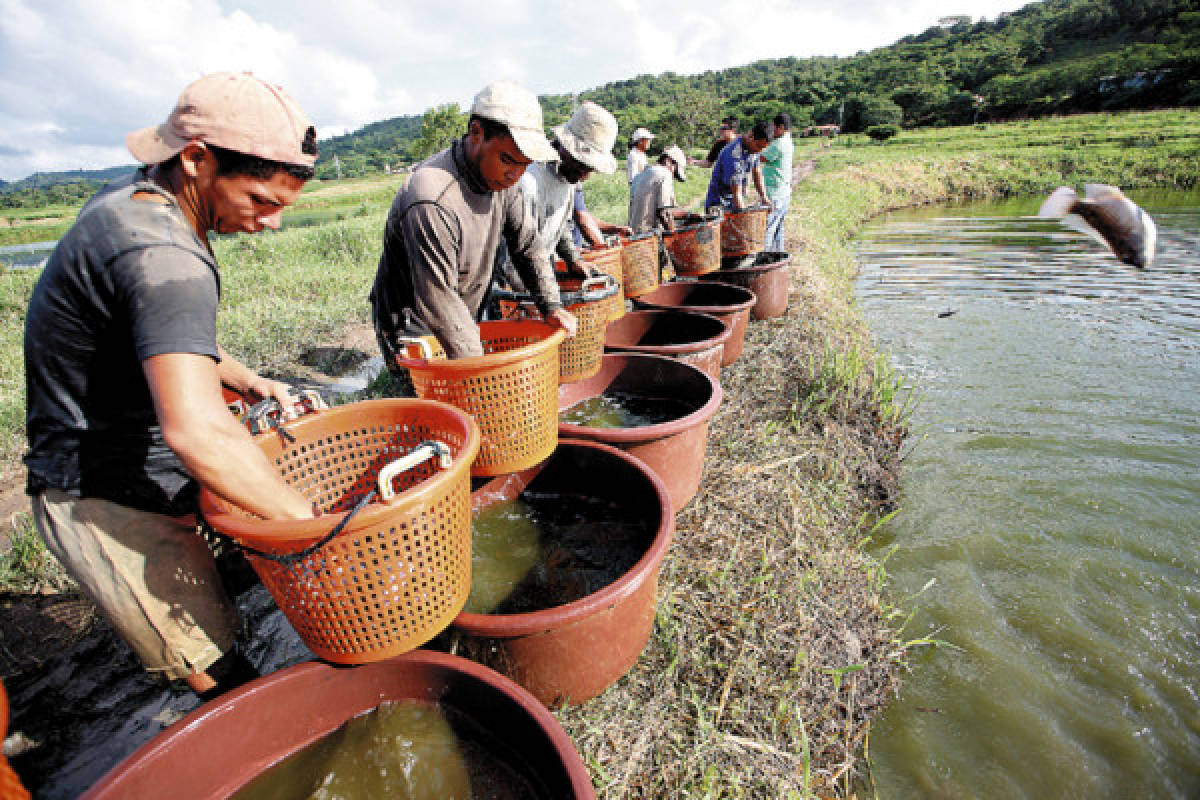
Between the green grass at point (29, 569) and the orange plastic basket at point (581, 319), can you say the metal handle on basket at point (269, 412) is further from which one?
the green grass at point (29, 569)

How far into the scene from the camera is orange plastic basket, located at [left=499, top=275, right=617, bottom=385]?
2.65 metres

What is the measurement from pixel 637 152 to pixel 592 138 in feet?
11.2

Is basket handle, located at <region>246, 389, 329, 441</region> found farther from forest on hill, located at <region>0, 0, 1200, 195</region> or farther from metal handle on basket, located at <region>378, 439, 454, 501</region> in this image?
forest on hill, located at <region>0, 0, 1200, 195</region>

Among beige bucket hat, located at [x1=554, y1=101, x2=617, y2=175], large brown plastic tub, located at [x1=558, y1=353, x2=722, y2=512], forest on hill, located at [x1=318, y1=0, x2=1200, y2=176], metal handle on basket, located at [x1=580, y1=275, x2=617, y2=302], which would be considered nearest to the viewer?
large brown plastic tub, located at [x1=558, y1=353, x2=722, y2=512]

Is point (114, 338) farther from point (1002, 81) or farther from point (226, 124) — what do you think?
point (1002, 81)

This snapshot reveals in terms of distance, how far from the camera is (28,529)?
9.26 ft

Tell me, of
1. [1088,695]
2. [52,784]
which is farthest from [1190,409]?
[52,784]

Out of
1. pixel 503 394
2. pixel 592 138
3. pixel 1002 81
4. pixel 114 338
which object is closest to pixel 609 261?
A: pixel 592 138

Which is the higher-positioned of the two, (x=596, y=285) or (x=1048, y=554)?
(x=596, y=285)

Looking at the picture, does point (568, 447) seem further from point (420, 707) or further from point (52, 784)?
point (52, 784)

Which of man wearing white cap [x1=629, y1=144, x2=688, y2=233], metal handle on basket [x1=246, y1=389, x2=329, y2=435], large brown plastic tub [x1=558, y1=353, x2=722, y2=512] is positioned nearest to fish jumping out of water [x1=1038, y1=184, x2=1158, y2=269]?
large brown plastic tub [x1=558, y1=353, x2=722, y2=512]

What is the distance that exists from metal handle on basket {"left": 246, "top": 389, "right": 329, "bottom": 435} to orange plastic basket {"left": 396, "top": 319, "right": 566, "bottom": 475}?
0.32 meters

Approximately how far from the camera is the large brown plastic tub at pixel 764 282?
17.1ft

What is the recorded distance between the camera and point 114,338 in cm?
133
